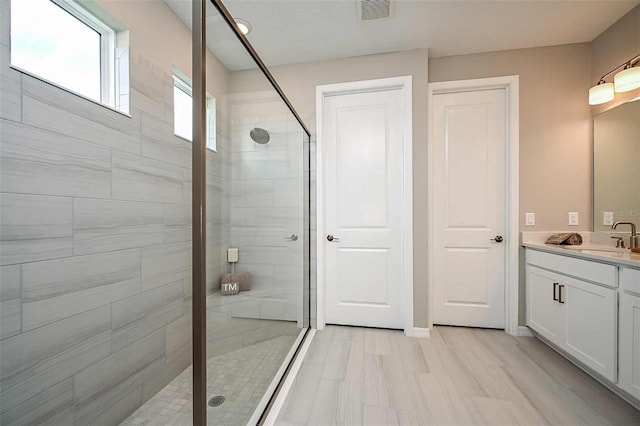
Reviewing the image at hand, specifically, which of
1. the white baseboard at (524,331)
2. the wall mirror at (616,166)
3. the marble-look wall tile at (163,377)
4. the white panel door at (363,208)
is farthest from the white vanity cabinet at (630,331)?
the marble-look wall tile at (163,377)

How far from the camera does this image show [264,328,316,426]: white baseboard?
4.42 ft

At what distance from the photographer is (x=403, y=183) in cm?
240

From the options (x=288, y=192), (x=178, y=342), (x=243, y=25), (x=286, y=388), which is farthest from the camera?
(x=243, y=25)

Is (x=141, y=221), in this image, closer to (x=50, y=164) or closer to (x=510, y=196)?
(x=50, y=164)

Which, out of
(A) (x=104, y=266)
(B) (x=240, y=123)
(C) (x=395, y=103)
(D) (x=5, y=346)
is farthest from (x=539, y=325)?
(D) (x=5, y=346)

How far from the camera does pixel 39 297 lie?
3.48 ft

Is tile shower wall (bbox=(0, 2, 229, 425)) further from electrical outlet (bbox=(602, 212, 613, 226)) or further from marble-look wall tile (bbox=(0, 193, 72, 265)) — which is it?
electrical outlet (bbox=(602, 212, 613, 226))

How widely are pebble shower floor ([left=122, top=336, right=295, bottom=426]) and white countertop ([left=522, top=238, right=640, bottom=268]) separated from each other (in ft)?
6.48

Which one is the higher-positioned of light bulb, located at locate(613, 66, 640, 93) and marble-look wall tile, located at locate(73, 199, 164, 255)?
light bulb, located at locate(613, 66, 640, 93)

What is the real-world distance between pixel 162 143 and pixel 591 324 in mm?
2888

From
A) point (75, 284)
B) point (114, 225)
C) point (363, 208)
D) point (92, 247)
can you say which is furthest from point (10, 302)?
point (363, 208)

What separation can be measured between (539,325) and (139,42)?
135 inches

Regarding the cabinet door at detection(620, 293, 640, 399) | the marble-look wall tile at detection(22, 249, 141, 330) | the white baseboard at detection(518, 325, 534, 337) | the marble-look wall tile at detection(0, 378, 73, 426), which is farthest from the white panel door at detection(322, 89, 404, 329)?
the marble-look wall tile at detection(0, 378, 73, 426)

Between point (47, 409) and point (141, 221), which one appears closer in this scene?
point (47, 409)
